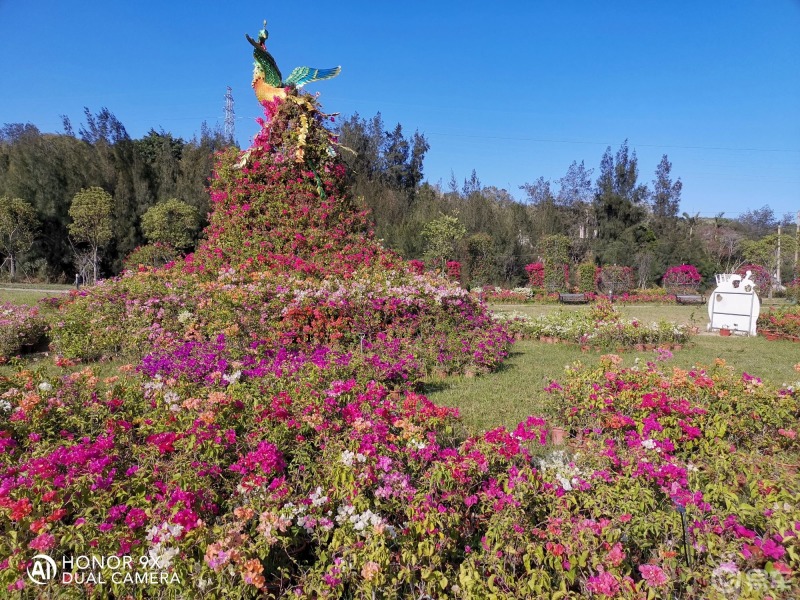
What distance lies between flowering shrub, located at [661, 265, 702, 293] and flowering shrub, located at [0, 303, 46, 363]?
2449cm

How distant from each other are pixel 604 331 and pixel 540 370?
240 centimetres

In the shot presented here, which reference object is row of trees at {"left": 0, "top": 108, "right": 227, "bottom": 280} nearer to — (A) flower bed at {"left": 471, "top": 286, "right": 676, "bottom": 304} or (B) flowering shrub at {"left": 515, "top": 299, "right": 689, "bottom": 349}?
(A) flower bed at {"left": 471, "top": 286, "right": 676, "bottom": 304}

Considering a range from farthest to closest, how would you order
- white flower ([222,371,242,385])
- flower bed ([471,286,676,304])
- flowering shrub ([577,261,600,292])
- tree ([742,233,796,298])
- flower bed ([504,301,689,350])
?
1. tree ([742,233,796,298])
2. flowering shrub ([577,261,600,292])
3. flower bed ([471,286,676,304])
4. flower bed ([504,301,689,350])
5. white flower ([222,371,242,385])

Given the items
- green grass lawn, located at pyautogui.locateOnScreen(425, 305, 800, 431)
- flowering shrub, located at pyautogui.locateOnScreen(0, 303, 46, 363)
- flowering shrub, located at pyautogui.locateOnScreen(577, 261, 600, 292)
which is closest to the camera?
green grass lawn, located at pyautogui.locateOnScreen(425, 305, 800, 431)

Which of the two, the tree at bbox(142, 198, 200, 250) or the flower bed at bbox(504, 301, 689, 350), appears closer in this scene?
the flower bed at bbox(504, 301, 689, 350)

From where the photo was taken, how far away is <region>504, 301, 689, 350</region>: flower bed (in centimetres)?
789

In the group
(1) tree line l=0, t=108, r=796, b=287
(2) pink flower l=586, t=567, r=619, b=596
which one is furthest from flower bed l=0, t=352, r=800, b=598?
(1) tree line l=0, t=108, r=796, b=287

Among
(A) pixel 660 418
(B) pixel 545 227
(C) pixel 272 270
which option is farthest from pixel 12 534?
(B) pixel 545 227

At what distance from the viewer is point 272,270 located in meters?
6.84

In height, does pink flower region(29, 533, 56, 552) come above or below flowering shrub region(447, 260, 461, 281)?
below

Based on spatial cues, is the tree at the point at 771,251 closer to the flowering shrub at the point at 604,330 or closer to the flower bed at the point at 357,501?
the flowering shrub at the point at 604,330

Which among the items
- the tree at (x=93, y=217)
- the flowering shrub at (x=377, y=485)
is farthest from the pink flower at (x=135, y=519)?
the tree at (x=93, y=217)

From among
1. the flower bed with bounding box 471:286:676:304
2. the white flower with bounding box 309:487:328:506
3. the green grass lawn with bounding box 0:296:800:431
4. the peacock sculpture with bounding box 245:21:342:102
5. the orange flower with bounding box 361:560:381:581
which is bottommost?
the green grass lawn with bounding box 0:296:800:431

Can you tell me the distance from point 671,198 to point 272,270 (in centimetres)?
3534
